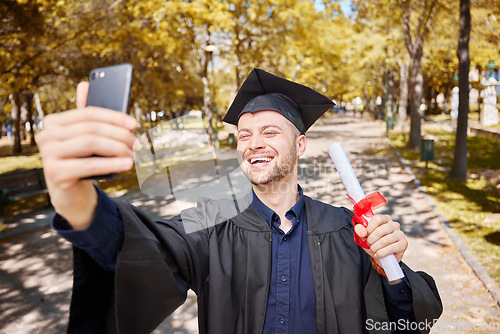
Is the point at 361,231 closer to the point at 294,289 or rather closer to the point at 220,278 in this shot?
the point at 294,289

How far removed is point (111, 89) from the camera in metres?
0.98

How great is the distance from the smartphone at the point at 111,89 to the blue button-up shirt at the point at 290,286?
1.14 m

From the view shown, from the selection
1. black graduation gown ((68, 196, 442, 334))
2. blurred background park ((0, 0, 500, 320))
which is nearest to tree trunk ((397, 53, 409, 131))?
blurred background park ((0, 0, 500, 320))

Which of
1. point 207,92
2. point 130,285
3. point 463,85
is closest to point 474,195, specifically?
point 463,85

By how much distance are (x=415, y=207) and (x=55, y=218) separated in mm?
9134

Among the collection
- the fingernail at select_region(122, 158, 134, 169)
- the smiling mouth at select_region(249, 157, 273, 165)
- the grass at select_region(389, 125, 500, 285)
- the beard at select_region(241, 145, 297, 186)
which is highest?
the fingernail at select_region(122, 158, 134, 169)

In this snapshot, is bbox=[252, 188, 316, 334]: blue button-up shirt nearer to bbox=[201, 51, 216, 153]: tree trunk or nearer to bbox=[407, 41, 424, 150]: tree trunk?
bbox=[201, 51, 216, 153]: tree trunk

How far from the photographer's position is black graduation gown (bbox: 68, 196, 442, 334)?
51.3 inches

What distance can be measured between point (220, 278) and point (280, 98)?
3.55 ft

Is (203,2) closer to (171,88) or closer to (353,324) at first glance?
(171,88)

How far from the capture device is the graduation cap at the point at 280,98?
2.13m

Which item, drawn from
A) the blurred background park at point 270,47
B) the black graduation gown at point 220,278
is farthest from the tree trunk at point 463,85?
the black graduation gown at point 220,278

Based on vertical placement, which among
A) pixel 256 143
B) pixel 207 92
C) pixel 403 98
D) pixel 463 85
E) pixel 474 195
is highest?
pixel 207 92

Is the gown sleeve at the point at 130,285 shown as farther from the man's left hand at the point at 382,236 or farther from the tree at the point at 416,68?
the tree at the point at 416,68
